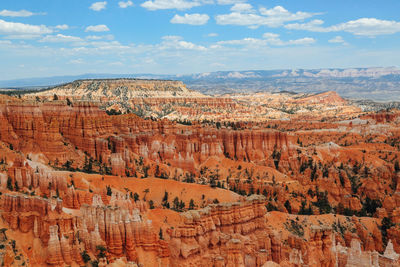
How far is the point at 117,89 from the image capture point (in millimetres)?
165000

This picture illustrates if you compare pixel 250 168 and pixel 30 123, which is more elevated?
pixel 30 123

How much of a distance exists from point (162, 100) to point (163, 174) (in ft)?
327

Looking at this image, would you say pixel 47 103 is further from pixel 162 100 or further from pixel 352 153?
pixel 162 100

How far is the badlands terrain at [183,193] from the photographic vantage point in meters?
30.4

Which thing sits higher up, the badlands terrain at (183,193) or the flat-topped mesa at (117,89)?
the flat-topped mesa at (117,89)

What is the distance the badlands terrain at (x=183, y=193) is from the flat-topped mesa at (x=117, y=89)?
7722cm

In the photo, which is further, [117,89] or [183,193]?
[117,89]

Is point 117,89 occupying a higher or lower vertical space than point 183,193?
higher

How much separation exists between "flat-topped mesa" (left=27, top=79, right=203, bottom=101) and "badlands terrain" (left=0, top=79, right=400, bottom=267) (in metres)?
77.2

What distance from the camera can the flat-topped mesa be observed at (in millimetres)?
154250

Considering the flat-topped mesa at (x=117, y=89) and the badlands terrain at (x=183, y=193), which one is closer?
the badlands terrain at (x=183, y=193)

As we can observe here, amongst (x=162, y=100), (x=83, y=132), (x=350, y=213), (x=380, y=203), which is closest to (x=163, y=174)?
(x=83, y=132)

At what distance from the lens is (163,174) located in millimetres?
63188

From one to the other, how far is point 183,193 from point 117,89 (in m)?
118
